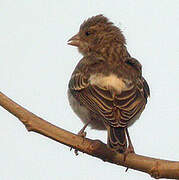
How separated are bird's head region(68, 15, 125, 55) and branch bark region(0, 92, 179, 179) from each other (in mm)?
3200

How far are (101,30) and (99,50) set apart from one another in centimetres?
60

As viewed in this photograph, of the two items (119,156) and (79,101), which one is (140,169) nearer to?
(119,156)

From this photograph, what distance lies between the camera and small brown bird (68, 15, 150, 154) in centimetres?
551

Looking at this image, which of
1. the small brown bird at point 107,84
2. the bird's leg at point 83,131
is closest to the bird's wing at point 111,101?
the small brown bird at point 107,84

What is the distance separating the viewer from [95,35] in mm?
7980

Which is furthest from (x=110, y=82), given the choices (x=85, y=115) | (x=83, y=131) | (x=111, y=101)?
(x=83, y=131)

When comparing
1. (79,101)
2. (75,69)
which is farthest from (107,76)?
(75,69)

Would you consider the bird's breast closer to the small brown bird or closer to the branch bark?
the small brown bird

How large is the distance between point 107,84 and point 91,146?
Result: 149cm

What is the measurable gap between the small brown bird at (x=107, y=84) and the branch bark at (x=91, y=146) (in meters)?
0.16

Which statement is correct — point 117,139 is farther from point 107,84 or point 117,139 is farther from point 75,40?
point 75,40

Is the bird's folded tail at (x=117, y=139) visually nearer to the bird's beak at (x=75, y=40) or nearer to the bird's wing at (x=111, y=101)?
the bird's wing at (x=111, y=101)

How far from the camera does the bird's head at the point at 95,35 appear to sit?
308 inches

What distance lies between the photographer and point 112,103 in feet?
18.7
